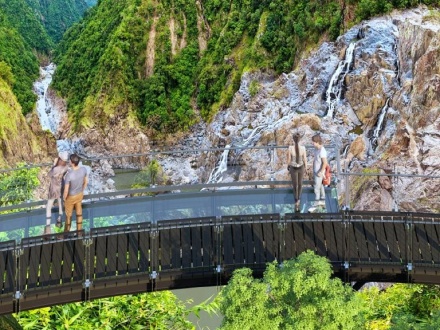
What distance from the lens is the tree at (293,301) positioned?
982 centimetres

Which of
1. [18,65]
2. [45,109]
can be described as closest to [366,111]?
[45,109]

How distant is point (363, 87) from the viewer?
39.2 meters

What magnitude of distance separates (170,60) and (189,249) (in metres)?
56.9

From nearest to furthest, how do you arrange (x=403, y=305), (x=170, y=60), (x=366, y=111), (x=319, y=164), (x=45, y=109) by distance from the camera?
1. (x=319, y=164)
2. (x=403, y=305)
3. (x=366, y=111)
4. (x=170, y=60)
5. (x=45, y=109)

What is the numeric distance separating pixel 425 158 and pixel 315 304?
2357cm

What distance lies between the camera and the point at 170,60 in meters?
67.5

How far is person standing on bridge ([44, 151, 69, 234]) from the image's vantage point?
41.1 feet

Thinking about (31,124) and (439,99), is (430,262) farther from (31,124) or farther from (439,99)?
(31,124)

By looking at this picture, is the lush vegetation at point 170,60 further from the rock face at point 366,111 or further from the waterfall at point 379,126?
the waterfall at point 379,126

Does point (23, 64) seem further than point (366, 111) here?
Yes

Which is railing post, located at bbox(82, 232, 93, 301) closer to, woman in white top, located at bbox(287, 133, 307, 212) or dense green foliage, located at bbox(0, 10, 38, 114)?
woman in white top, located at bbox(287, 133, 307, 212)

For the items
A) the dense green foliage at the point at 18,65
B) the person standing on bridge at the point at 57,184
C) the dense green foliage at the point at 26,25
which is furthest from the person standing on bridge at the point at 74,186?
the dense green foliage at the point at 26,25

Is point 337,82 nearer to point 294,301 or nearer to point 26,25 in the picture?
point 294,301

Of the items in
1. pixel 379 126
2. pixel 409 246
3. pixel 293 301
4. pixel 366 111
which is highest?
pixel 366 111
